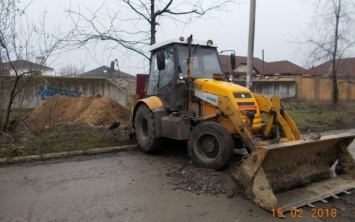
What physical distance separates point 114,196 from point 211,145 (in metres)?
2.18

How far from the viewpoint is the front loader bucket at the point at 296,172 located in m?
5.45

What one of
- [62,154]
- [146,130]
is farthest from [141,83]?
[62,154]

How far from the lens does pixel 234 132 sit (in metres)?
7.20

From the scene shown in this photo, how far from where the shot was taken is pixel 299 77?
100ft

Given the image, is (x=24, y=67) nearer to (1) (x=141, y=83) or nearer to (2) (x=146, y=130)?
(1) (x=141, y=83)

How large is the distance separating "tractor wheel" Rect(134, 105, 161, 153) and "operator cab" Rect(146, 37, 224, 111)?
0.51 meters

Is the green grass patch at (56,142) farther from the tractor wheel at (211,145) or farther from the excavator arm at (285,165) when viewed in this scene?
the excavator arm at (285,165)

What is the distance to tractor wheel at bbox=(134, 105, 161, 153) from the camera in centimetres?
861

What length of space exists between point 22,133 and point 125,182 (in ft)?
15.2

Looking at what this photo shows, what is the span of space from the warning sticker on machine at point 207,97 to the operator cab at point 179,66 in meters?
0.40

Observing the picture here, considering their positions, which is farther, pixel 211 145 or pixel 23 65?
pixel 23 65
